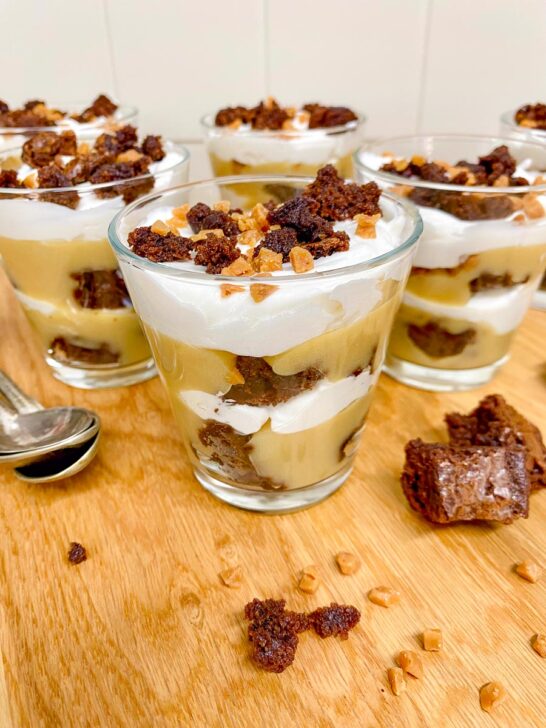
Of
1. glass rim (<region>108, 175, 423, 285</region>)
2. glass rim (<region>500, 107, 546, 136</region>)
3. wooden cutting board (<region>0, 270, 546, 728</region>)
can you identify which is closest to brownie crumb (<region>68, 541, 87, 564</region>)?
wooden cutting board (<region>0, 270, 546, 728</region>)

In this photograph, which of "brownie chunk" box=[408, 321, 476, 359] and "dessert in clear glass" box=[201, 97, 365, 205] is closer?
"brownie chunk" box=[408, 321, 476, 359]

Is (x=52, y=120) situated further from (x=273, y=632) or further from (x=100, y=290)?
(x=273, y=632)

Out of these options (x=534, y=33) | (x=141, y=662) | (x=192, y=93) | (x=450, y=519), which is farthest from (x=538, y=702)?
(x=192, y=93)

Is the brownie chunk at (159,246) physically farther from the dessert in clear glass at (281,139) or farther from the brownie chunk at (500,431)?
the dessert in clear glass at (281,139)

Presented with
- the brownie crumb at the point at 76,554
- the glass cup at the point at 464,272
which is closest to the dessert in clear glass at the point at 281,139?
the glass cup at the point at 464,272

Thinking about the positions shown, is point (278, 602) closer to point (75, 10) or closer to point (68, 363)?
point (68, 363)

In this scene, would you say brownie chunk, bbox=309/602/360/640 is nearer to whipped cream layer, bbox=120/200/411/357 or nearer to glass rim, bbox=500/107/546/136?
whipped cream layer, bbox=120/200/411/357
